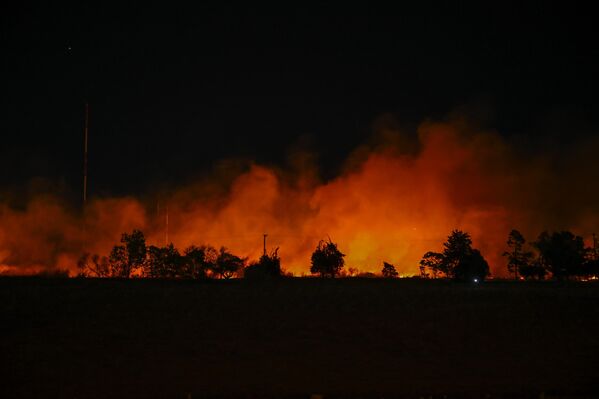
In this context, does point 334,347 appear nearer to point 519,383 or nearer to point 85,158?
point 519,383

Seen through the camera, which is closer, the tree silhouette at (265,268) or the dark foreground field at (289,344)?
the dark foreground field at (289,344)

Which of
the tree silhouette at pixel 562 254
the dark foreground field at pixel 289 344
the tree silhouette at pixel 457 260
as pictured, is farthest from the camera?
the tree silhouette at pixel 562 254

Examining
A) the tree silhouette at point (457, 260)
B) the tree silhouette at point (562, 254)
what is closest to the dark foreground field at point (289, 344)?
the tree silhouette at point (457, 260)

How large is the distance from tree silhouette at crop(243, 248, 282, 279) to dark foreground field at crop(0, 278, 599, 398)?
23455 millimetres

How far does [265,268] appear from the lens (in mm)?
60875

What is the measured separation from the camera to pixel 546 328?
2656 centimetres

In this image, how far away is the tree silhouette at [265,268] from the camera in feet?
188

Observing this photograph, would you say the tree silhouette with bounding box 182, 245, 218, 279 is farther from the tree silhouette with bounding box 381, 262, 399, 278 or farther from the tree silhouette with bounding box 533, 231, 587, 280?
the tree silhouette with bounding box 533, 231, 587, 280

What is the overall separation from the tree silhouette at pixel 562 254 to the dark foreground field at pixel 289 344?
144 feet

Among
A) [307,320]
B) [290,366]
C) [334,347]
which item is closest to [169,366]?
[290,366]

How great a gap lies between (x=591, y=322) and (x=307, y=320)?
1208 cm

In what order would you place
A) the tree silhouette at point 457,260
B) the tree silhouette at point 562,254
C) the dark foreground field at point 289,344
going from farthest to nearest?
the tree silhouette at point 562,254 → the tree silhouette at point 457,260 → the dark foreground field at point 289,344

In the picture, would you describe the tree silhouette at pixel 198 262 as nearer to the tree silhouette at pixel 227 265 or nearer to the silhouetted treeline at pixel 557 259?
the tree silhouette at pixel 227 265

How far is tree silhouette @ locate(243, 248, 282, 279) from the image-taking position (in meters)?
57.4
